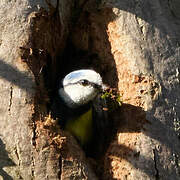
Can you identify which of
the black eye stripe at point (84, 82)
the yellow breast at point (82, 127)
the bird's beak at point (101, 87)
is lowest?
the yellow breast at point (82, 127)

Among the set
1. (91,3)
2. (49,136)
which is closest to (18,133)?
(49,136)

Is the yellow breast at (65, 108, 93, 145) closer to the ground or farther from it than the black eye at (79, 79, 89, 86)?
closer to the ground

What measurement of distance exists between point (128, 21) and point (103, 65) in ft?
1.22

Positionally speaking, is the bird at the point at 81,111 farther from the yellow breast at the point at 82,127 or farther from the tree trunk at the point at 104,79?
the tree trunk at the point at 104,79

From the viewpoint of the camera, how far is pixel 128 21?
2.85 metres

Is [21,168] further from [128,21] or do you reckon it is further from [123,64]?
[128,21]

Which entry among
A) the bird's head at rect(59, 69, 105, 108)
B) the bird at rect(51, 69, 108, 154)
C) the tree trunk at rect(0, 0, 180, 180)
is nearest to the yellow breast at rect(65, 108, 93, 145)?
the bird at rect(51, 69, 108, 154)

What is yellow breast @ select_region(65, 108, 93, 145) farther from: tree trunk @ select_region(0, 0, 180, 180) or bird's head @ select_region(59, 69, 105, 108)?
tree trunk @ select_region(0, 0, 180, 180)

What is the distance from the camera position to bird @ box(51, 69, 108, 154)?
2945 millimetres

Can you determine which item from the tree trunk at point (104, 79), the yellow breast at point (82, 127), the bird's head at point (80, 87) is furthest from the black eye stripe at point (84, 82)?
the yellow breast at point (82, 127)

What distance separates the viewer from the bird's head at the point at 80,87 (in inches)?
110

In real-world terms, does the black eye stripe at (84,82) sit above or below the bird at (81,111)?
above

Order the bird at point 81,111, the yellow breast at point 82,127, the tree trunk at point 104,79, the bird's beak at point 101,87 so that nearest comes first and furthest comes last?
the tree trunk at point 104,79
the bird's beak at point 101,87
the bird at point 81,111
the yellow breast at point 82,127

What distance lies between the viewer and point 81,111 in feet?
10.1
